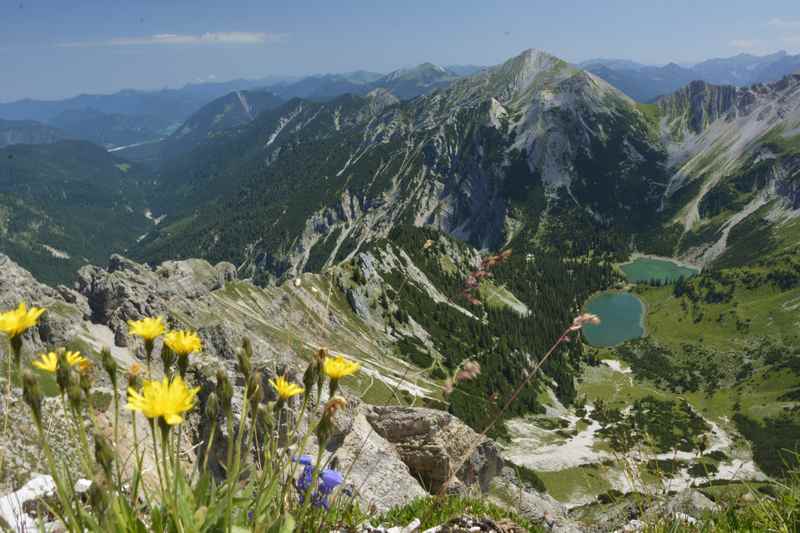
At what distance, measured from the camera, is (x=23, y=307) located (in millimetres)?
3008

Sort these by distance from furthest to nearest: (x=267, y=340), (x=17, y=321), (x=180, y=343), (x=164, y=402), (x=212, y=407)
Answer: (x=267, y=340) → (x=212, y=407) → (x=180, y=343) → (x=17, y=321) → (x=164, y=402)

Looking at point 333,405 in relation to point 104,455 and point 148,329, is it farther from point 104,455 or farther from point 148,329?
point 148,329

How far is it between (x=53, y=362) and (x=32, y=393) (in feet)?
0.78

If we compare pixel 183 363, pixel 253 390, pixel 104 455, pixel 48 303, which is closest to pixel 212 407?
pixel 253 390

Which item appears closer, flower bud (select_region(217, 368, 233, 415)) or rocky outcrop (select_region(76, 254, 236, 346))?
flower bud (select_region(217, 368, 233, 415))

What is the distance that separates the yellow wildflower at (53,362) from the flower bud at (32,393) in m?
0.09

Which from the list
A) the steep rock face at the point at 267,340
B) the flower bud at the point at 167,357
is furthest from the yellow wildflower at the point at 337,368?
the flower bud at the point at 167,357

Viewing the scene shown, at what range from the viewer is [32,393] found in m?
2.89

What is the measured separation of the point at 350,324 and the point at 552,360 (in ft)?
→ 236

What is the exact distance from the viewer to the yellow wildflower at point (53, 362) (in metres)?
2.99

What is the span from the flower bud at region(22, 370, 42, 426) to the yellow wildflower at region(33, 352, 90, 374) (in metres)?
0.09

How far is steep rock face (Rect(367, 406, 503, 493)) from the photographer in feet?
46.2

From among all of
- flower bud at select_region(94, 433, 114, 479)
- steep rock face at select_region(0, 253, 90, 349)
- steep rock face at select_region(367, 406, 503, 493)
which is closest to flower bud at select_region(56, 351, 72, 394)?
flower bud at select_region(94, 433, 114, 479)

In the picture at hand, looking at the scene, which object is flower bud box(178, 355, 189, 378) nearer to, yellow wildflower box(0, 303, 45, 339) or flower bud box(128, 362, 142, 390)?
flower bud box(128, 362, 142, 390)
